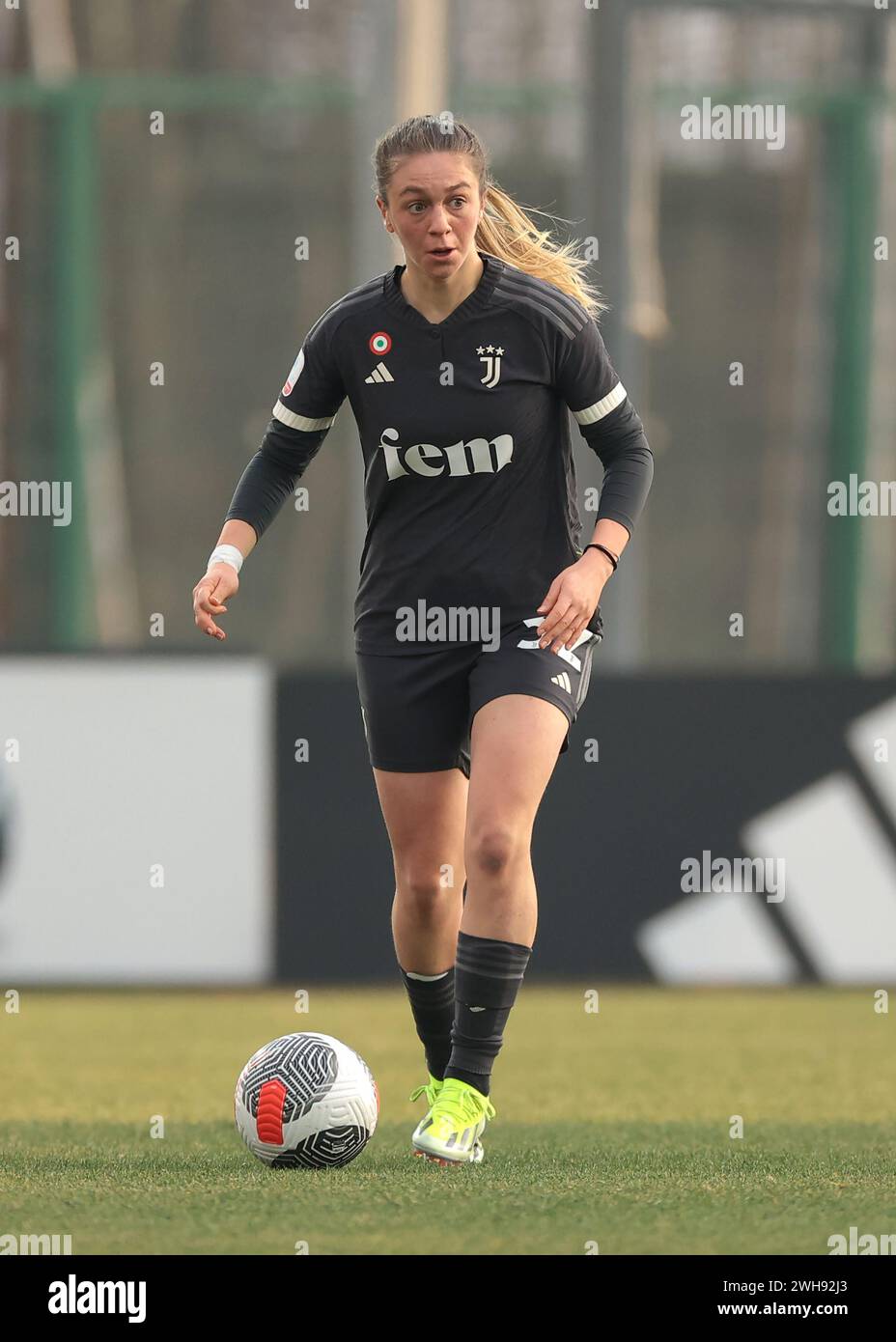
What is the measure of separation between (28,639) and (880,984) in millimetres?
6687

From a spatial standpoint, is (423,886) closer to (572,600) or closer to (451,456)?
(572,600)

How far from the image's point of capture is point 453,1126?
170 inches

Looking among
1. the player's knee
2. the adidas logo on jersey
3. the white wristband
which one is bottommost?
the player's knee

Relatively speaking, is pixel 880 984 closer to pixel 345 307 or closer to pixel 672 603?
pixel 345 307

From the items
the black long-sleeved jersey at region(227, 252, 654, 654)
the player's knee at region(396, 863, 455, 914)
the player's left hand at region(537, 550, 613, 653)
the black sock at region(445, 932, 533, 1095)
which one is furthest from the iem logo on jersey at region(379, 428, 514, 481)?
the black sock at region(445, 932, 533, 1095)

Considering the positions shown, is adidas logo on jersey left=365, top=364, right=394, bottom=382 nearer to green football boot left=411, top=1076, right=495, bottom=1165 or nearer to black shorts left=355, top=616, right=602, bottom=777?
black shorts left=355, top=616, right=602, bottom=777

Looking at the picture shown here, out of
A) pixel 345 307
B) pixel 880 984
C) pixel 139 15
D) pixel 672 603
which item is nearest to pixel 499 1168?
pixel 345 307

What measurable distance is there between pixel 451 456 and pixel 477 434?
0.07 m

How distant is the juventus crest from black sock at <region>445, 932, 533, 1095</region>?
120 centimetres

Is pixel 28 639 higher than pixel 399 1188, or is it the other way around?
pixel 28 639

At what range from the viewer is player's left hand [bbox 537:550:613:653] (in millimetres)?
4332

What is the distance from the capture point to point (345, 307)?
4629 millimetres
